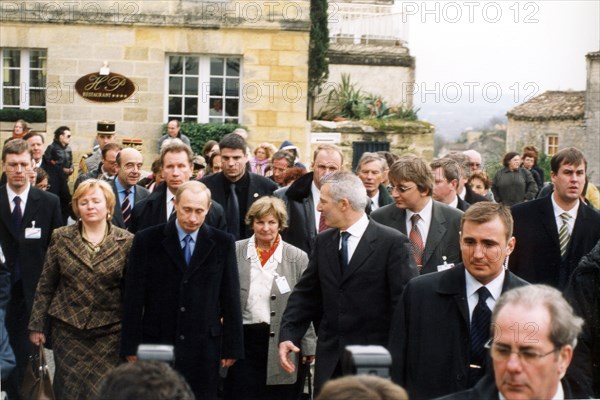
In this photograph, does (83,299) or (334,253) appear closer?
(334,253)

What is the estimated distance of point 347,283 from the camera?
→ 755 centimetres

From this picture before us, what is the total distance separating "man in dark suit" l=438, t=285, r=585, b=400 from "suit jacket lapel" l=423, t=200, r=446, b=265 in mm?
4071

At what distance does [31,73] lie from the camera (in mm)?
25141

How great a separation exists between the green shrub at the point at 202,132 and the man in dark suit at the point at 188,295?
632 inches

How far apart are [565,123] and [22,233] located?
40.7m

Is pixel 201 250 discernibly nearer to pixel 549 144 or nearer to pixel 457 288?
pixel 457 288

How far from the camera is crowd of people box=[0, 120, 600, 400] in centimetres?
593

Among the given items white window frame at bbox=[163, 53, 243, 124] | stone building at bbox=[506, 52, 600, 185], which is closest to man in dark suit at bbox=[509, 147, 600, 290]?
Result: white window frame at bbox=[163, 53, 243, 124]

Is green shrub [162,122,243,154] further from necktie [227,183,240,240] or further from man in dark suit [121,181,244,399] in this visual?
man in dark suit [121,181,244,399]

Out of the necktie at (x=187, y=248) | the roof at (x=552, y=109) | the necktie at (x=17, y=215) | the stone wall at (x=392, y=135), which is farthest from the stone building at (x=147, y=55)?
the roof at (x=552, y=109)

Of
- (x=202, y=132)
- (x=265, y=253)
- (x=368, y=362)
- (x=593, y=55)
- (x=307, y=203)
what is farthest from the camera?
(x=593, y=55)

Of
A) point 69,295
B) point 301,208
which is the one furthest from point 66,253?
point 301,208

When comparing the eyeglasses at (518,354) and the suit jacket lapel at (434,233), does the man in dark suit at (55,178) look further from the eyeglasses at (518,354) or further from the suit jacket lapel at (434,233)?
the eyeglasses at (518,354)

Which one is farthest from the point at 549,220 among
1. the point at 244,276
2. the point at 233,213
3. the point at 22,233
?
the point at 22,233
